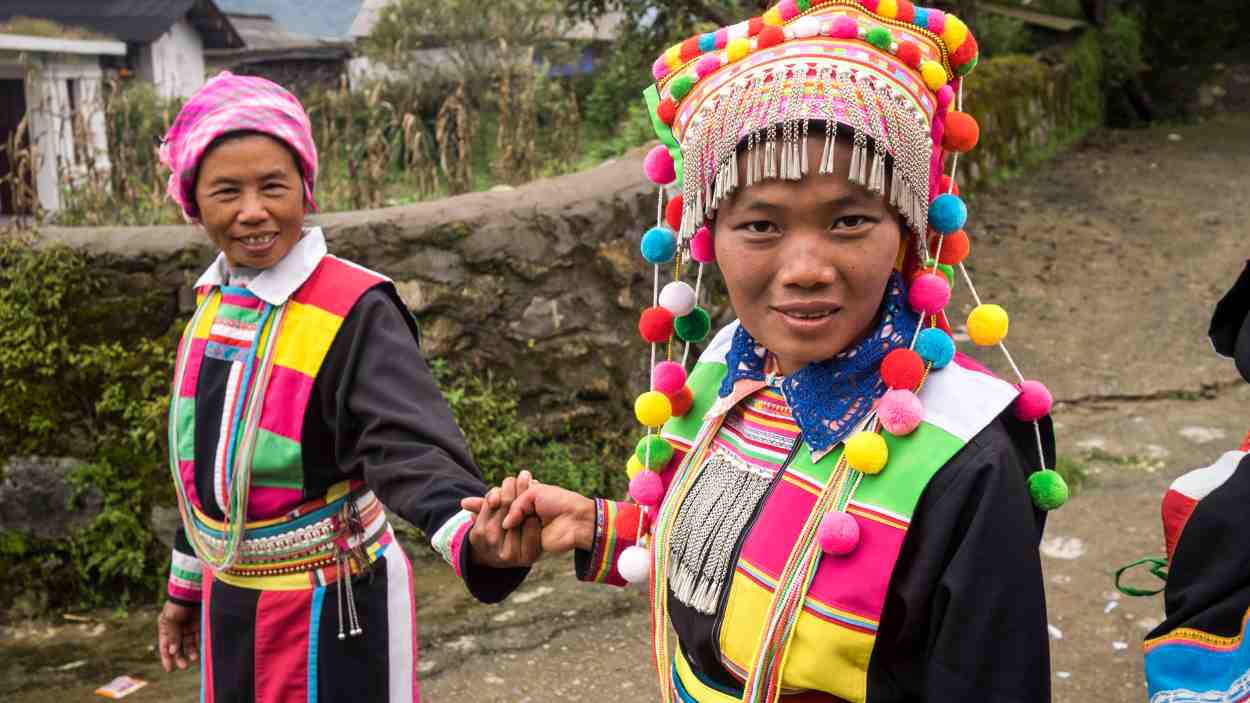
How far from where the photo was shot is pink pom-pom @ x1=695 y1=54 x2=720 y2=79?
62.9 inches

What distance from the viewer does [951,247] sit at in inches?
62.6

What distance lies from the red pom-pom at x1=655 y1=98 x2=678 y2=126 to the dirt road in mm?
2439

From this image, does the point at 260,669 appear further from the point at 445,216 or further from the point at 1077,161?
the point at 1077,161

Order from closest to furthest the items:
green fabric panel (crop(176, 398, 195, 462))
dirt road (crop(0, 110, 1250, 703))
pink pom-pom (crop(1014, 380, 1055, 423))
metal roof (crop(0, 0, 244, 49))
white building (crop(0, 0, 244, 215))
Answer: pink pom-pom (crop(1014, 380, 1055, 423)) → green fabric panel (crop(176, 398, 195, 462)) → dirt road (crop(0, 110, 1250, 703)) → white building (crop(0, 0, 244, 215)) → metal roof (crop(0, 0, 244, 49))

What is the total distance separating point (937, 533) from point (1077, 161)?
9.44 m

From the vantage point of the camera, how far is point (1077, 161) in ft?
32.8

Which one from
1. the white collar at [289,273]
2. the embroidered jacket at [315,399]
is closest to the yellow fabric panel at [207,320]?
the embroidered jacket at [315,399]

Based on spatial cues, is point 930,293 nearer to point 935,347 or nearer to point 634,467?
point 935,347

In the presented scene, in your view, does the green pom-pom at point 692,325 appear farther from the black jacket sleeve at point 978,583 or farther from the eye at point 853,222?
the black jacket sleeve at point 978,583

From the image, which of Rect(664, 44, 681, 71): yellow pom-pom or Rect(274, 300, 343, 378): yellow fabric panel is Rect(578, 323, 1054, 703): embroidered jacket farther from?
Rect(274, 300, 343, 378): yellow fabric panel

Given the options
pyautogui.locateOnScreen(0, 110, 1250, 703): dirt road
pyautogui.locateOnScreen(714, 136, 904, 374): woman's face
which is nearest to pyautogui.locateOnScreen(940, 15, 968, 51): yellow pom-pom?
pyautogui.locateOnScreen(714, 136, 904, 374): woman's face

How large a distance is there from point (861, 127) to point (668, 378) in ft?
1.77

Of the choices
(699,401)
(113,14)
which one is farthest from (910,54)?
(113,14)

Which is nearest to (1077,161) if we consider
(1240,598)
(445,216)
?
(445,216)
